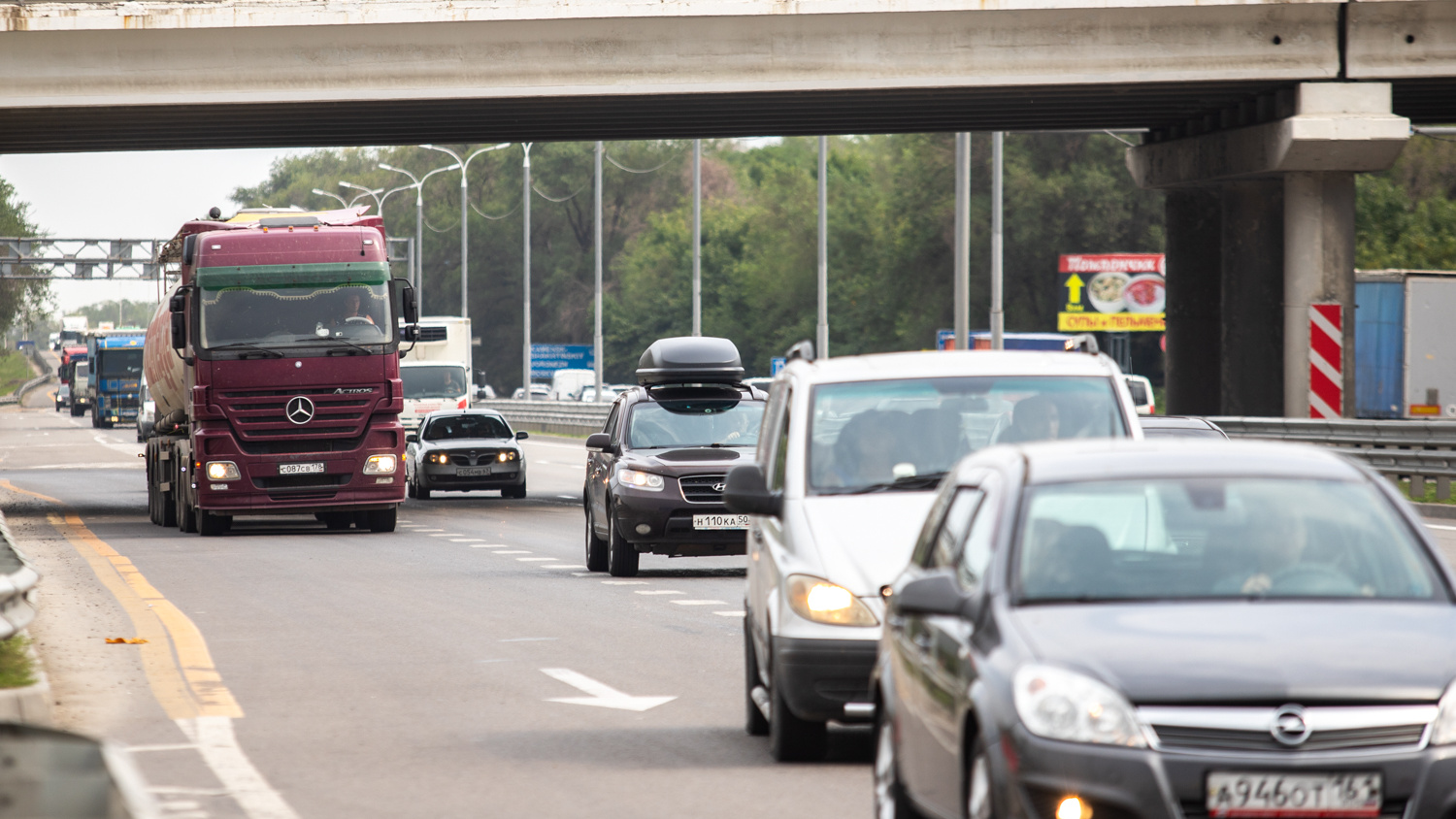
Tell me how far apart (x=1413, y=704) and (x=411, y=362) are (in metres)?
41.8

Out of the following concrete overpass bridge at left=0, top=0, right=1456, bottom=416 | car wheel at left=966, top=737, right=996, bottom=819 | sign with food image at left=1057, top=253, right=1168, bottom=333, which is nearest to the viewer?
car wheel at left=966, top=737, right=996, bottom=819

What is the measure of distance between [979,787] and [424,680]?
6373 mm

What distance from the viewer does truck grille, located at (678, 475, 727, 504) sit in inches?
709

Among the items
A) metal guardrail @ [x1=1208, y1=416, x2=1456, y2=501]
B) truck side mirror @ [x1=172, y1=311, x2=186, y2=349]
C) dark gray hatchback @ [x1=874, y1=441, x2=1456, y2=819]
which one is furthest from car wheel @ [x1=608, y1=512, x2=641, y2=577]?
dark gray hatchback @ [x1=874, y1=441, x2=1456, y2=819]

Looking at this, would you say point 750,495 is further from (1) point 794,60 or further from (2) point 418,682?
(1) point 794,60

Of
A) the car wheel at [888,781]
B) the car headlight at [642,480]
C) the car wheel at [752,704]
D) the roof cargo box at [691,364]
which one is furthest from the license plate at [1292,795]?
the roof cargo box at [691,364]

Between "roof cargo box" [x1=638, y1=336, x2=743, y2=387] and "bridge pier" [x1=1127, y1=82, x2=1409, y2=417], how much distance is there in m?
10.4

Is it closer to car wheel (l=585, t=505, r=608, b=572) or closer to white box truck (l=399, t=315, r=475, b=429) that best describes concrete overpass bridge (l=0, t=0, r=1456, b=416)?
car wheel (l=585, t=505, r=608, b=572)

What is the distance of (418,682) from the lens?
11430 millimetres

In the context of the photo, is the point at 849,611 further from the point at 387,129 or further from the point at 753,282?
the point at 753,282

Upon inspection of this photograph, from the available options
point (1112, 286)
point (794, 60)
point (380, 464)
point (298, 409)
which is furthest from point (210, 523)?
point (1112, 286)

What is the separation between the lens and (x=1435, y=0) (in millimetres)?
27016

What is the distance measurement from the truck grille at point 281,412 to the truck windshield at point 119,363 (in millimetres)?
60310

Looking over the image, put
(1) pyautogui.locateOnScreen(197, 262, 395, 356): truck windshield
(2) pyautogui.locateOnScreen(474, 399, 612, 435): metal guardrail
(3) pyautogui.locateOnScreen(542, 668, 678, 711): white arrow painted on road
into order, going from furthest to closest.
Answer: (2) pyautogui.locateOnScreen(474, 399, 612, 435): metal guardrail, (1) pyautogui.locateOnScreen(197, 262, 395, 356): truck windshield, (3) pyautogui.locateOnScreen(542, 668, 678, 711): white arrow painted on road
